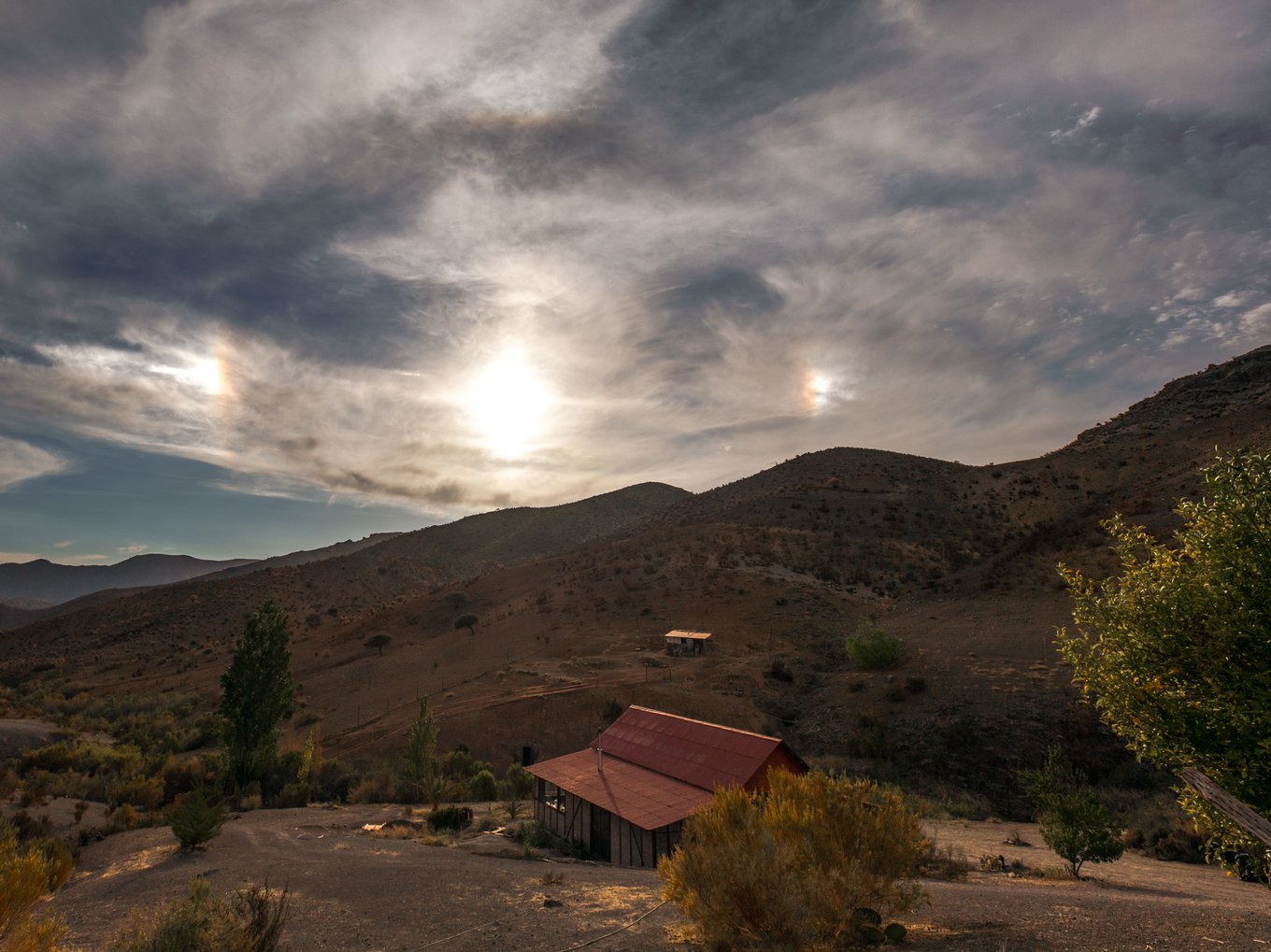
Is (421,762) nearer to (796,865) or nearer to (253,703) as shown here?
(253,703)

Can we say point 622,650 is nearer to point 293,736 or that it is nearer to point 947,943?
point 293,736

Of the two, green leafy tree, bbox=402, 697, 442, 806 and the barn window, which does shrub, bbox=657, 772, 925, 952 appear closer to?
the barn window

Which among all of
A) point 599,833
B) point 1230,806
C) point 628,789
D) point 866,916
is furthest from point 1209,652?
point 599,833

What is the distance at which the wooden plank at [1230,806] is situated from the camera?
336 inches

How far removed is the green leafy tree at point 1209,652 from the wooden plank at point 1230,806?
0.16m

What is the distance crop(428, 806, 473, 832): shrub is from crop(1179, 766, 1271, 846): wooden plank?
2138 cm

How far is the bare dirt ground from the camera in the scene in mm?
8773

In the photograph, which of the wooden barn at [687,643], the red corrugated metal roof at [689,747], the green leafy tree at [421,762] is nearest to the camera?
the red corrugated metal roof at [689,747]

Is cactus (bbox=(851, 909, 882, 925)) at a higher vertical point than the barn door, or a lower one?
higher

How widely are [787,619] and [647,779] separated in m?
32.9

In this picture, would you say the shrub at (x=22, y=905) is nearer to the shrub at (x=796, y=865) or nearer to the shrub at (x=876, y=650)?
the shrub at (x=796, y=865)

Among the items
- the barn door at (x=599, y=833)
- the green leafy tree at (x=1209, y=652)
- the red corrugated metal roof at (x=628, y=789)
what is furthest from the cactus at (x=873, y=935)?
the barn door at (x=599, y=833)

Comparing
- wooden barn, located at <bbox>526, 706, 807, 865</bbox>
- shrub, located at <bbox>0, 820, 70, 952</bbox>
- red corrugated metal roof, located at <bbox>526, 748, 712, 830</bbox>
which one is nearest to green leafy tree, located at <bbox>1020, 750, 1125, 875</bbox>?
wooden barn, located at <bbox>526, 706, 807, 865</bbox>

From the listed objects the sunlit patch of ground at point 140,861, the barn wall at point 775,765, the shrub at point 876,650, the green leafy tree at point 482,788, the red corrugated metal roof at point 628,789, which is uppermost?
the shrub at point 876,650
